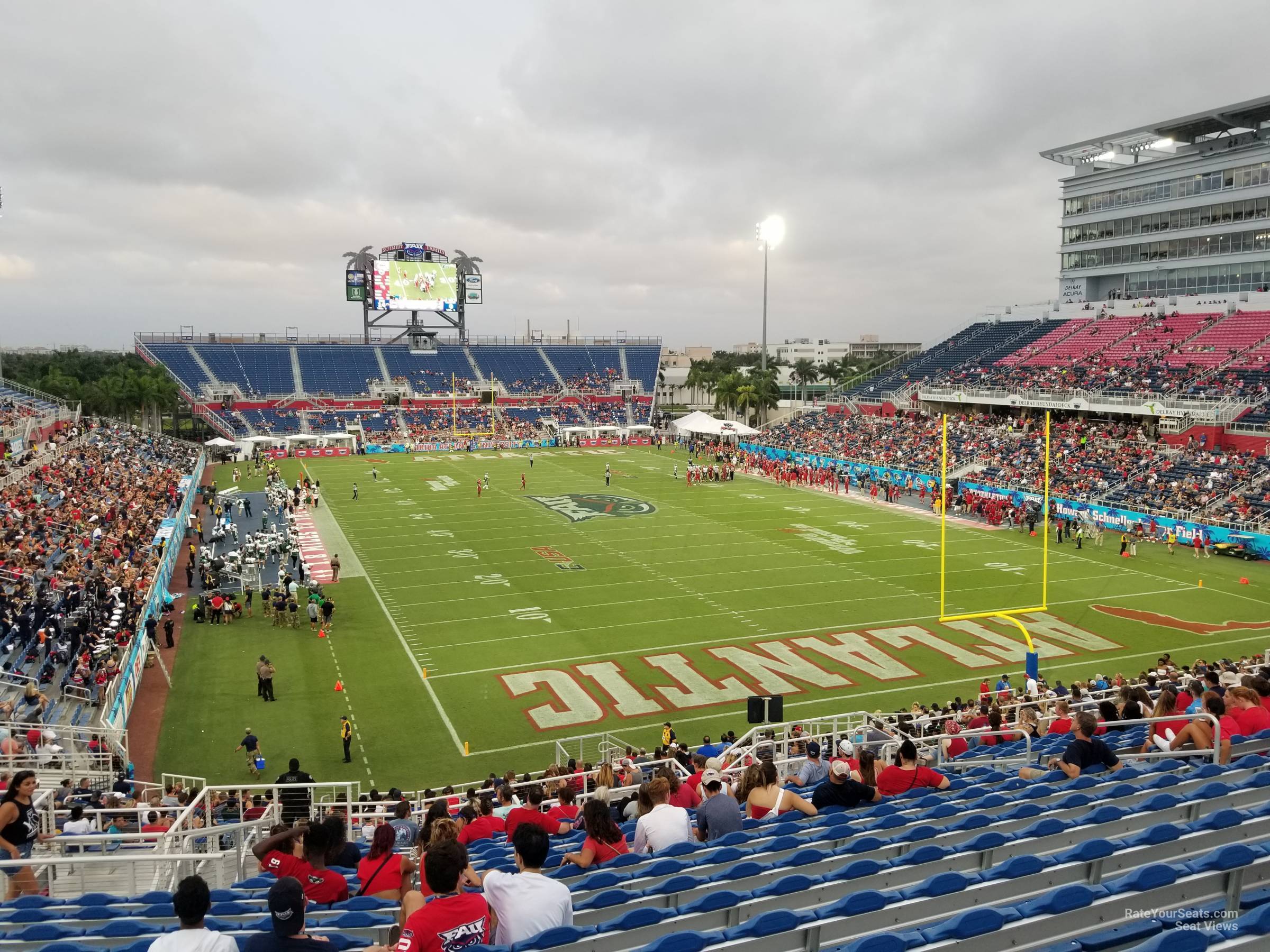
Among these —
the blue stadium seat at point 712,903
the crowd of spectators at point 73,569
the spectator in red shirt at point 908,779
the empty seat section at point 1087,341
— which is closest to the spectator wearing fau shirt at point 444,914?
the blue stadium seat at point 712,903

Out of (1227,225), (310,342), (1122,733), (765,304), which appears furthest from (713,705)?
(310,342)

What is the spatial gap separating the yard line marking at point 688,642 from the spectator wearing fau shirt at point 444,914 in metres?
16.5

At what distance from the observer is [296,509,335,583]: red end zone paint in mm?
29969

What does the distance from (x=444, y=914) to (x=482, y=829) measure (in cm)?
424

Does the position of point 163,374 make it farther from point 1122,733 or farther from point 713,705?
point 1122,733

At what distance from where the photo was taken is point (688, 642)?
75.1 ft

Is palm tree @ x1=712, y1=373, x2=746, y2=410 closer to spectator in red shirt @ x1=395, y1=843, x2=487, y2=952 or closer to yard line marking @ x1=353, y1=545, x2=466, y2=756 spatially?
yard line marking @ x1=353, y1=545, x2=466, y2=756

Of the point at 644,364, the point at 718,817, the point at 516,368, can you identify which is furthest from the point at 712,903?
the point at 644,364

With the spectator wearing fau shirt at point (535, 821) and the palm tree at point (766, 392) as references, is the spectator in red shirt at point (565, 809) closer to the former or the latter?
the spectator wearing fau shirt at point (535, 821)

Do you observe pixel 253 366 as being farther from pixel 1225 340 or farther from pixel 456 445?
pixel 1225 340

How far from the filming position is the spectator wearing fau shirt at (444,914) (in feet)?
14.3

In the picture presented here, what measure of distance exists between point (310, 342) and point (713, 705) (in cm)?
8199

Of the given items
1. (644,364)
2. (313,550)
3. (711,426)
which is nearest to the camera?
(313,550)

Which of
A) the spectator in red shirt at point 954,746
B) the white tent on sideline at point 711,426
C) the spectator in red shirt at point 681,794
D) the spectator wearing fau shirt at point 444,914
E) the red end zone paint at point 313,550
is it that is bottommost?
the red end zone paint at point 313,550
